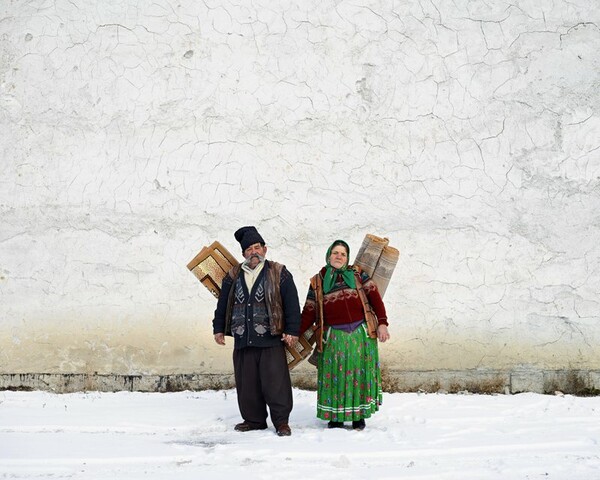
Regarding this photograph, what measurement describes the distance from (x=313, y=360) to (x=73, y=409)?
7.08 feet

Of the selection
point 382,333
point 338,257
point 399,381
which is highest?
point 338,257

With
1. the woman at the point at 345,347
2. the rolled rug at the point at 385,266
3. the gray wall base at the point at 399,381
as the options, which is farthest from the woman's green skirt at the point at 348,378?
the gray wall base at the point at 399,381

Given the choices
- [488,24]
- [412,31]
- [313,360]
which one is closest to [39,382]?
[313,360]

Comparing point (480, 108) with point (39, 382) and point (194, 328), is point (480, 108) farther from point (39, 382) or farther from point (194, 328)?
point (39, 382)

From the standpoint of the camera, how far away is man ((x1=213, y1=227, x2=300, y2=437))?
19.1 ft

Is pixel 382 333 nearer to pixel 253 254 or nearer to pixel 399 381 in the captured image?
pixel 253 254

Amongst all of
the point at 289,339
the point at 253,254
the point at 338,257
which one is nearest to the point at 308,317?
the point at 289,339

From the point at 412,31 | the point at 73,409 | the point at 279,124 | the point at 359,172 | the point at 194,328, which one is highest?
the point at 412,31

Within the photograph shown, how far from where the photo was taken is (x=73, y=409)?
667cm

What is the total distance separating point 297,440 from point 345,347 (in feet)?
2.59

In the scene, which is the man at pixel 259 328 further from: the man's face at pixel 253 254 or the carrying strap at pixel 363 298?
the carrying strap at pixel 363 298

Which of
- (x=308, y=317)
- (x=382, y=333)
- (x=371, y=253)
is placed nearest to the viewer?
(x=382, y=333)

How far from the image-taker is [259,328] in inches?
229

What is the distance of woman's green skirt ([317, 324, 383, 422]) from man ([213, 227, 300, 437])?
284 mm
